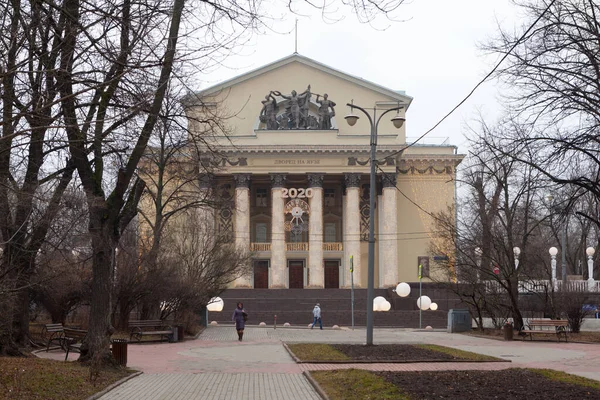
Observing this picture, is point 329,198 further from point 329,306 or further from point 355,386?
point 355,386

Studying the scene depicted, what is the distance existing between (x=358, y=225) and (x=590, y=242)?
30.1 meters

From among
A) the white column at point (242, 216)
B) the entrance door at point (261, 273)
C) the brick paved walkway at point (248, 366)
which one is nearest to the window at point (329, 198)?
the entrance door at point (261, 273)

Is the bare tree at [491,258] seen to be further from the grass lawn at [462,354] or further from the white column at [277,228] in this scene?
the white column at [277,228]

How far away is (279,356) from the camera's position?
68.8 feet

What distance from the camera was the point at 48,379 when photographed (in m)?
12.9

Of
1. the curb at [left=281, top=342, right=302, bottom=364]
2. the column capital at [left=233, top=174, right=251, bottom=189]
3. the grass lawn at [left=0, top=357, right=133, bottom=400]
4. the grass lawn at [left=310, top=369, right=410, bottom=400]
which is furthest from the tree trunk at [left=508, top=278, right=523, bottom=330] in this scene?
the column capital at [left=233, top=174, right=251, bottom=189]

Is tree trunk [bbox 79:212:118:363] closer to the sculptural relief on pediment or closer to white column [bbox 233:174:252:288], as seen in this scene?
white column [bbox 233:174:252:288]

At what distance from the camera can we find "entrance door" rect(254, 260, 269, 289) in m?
61.5

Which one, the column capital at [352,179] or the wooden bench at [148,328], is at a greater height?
the column capital at [352,179]

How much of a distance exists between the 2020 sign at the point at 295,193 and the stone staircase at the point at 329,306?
8150 millimetres

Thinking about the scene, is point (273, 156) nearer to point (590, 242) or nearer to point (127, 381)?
point (590, 242)

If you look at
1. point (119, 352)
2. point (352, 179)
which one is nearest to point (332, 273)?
point (352, 179)

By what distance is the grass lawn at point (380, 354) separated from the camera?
1895 cm

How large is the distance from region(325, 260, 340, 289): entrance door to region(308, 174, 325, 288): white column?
3073 millimetres
